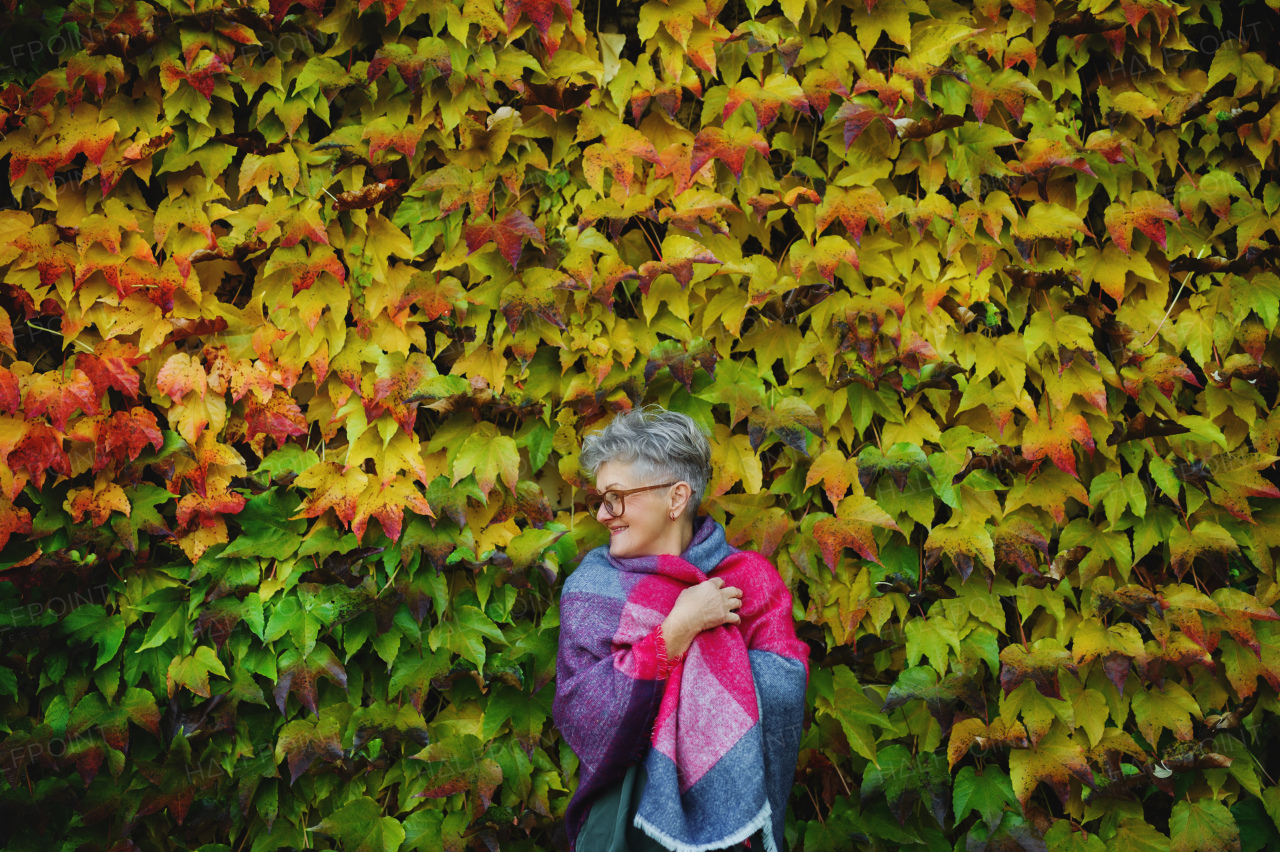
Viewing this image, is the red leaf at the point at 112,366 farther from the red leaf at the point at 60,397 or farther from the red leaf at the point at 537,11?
the red leaf at the point at 537,11

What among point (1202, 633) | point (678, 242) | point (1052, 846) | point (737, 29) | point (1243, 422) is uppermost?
point (737, 29)

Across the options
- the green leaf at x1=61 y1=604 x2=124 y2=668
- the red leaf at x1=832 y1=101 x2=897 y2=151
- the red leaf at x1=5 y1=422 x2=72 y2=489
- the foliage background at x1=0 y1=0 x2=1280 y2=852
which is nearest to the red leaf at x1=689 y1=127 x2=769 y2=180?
the foliage background at x1=0 y1=0 x2=1280 y2=852

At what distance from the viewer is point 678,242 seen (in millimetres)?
2236

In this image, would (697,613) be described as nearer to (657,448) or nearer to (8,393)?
(657,448)

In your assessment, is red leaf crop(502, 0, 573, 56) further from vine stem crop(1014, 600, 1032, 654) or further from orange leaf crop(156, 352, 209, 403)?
vine stem crop(1014, 600, 1032, 654)

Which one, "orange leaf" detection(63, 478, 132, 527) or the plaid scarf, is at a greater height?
"orange leaf" detection(63, 478, 132, 527)

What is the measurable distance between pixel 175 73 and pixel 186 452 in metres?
1.05

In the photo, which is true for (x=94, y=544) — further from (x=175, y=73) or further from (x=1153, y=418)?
(x=1153, y=418)

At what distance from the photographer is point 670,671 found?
1763 mm

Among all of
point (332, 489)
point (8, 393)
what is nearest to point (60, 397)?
point (8, 393)

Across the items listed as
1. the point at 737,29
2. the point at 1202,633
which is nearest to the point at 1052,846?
the point at 1202,633

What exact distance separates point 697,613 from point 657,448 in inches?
16.0

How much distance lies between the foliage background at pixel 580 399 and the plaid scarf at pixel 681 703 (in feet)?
1.18

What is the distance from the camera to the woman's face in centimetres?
193
